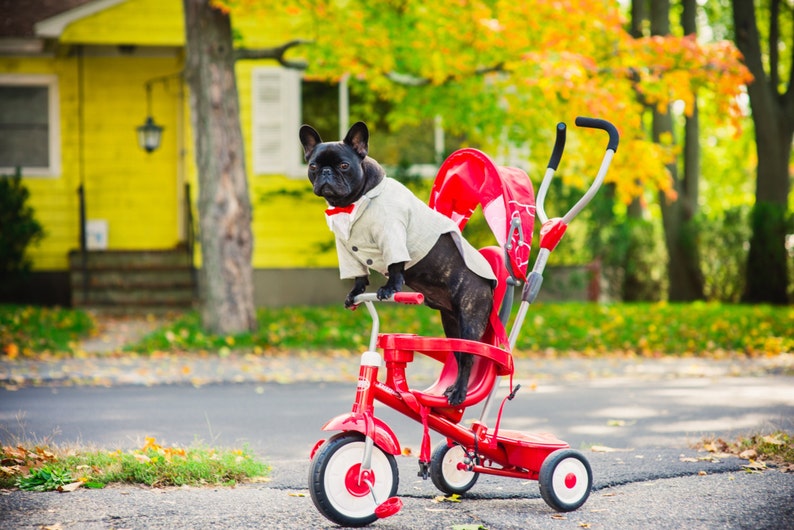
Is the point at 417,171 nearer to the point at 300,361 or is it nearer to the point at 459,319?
the point at 300,361

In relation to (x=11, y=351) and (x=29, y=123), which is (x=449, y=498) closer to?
(x=11, y=351)

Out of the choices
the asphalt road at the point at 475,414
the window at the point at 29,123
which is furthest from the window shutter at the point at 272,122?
the asphalt road at the point at 475,414

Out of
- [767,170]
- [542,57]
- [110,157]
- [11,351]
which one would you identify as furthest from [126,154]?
[767,170]

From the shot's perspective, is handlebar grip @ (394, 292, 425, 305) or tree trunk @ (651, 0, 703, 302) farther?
tree trunk @ (651, 0, 703, 302)

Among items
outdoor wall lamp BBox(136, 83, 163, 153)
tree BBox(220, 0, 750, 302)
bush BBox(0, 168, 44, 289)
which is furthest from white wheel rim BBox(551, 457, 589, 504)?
outdoor wall lamp BBox(136, 83, 163, 153)

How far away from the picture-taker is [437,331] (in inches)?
520

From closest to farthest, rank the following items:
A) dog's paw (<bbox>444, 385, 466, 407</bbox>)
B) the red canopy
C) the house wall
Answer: dog's paw (<bbox>444, 385, 466, 407</bbox>), the red canopy, the house wall

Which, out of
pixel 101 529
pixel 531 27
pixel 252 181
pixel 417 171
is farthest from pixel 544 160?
pixel 101 529

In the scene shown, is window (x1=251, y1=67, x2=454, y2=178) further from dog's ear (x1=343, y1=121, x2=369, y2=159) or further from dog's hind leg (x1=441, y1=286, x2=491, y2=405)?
dog's ear (x1=343, y1=121, x2=369, y2=159)

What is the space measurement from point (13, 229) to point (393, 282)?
13.1m

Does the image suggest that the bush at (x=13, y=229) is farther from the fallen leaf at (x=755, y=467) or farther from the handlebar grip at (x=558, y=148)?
the fallen leaf at (x=755, y=467)

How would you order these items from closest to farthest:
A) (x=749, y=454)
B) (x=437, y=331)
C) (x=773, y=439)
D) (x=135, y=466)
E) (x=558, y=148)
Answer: (x=558, y=148), (x=135, y=466), (x=749, y=454), (x=773, y=439), (x=437, y=331)

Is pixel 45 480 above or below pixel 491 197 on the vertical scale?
below

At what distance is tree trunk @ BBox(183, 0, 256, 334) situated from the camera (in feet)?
40.9
